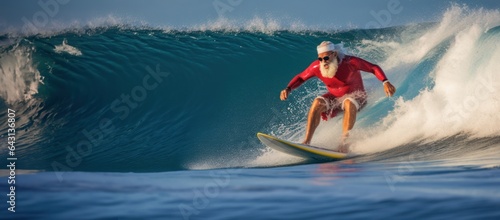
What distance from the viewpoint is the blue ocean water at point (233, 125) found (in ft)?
7.76

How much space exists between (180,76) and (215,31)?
2701 millimetres

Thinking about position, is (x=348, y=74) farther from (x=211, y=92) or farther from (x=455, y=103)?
(x=211, y=92)

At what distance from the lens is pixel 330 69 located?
5012 millimetres

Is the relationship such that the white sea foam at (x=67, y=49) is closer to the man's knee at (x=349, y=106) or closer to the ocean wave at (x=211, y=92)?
the ocean wave at (x=211, y=92)

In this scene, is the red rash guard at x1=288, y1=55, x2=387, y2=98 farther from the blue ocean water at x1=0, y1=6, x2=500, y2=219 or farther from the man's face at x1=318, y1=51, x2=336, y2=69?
the blue ocean water at x1=0, y1=6, x2=500, y2=219

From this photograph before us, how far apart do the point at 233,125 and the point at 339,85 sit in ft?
6.25

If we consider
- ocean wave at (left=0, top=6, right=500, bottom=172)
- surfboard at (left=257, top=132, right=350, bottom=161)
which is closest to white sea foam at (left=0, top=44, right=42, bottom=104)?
ocean wave at (left=0, top=6, right=500, bottom=172)

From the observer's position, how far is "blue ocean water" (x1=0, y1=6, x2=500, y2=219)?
2365 mm

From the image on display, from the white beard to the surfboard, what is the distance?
2.18 feet

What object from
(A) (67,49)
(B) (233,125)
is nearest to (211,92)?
(B) (233,125)

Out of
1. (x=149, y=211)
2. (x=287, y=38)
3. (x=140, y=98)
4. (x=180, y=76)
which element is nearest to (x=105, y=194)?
(x=149, y=211)

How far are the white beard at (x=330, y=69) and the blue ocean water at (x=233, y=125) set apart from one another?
0.54 m

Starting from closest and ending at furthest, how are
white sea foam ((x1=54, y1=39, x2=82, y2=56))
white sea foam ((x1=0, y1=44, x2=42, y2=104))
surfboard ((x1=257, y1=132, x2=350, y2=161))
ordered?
surfboard ((x1=257, y1=132, x2=350, y2=161)) < white sea foam ((x1=0, y1=44, x2=42, y2=104)) < white sea foam ((x1=54, y1=39, x2=82, y2=56))

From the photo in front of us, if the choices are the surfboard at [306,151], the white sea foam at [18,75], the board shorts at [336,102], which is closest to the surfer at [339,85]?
the board shorts at [336,102]
